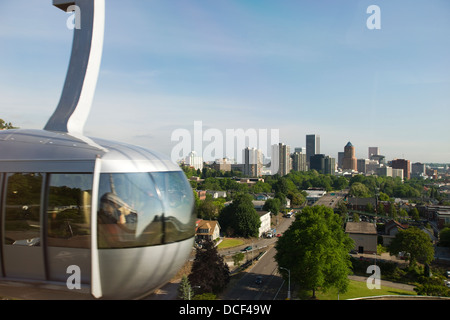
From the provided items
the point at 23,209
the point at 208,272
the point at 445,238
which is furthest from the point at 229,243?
the point at 23,209

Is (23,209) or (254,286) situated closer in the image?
(23,209)

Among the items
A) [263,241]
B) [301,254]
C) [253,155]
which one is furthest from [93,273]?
[253,155]

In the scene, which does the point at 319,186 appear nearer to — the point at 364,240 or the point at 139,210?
the point at 364,240

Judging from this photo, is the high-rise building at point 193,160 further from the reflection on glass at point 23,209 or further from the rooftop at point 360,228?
the reflection on glass at point 23,209

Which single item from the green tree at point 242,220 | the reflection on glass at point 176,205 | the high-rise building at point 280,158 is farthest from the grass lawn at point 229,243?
the high-rise building at point 280,158
